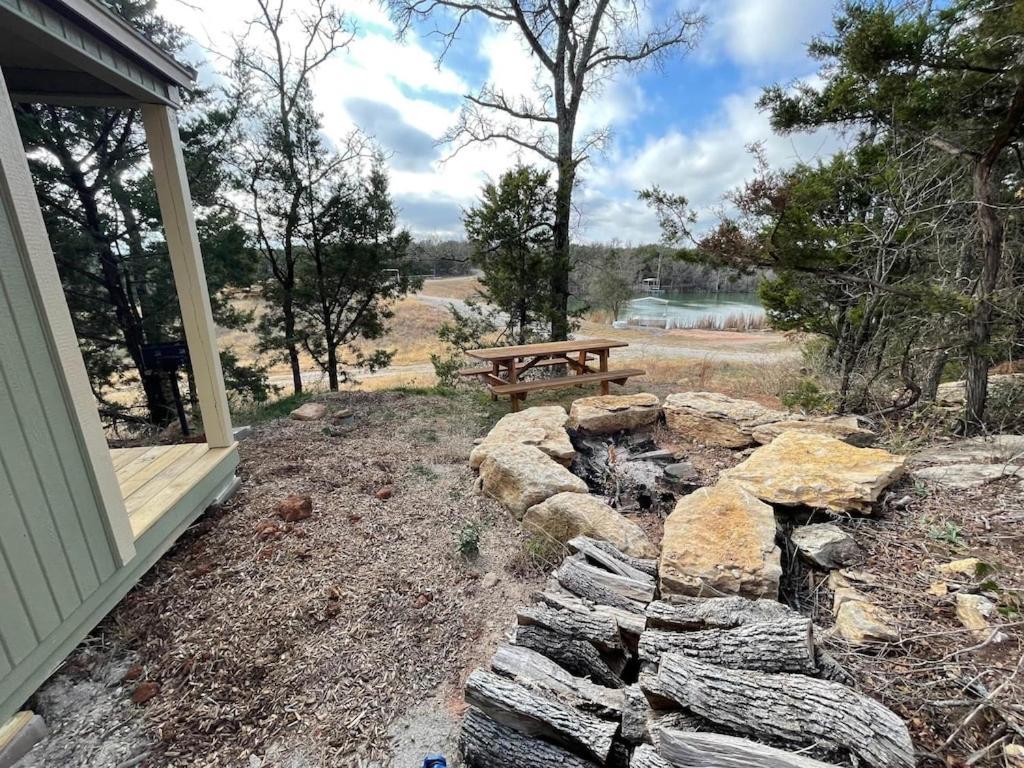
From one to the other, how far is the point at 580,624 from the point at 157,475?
2.52 metres

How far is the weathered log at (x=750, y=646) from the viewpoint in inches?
54.5

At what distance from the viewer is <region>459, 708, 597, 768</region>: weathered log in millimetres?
1327

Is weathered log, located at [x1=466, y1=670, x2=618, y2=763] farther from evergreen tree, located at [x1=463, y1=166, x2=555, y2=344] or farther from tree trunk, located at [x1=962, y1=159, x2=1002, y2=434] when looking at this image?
evergreen tree, located at [x1=463, y1=166, x2=555, y2=344]

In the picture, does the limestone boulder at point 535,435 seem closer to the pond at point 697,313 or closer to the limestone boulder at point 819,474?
the limestone boulder at point 819,474

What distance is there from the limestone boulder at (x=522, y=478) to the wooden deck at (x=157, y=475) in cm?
177

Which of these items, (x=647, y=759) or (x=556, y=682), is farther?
(x=556, y=682)

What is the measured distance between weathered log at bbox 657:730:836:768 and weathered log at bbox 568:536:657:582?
2.74ft

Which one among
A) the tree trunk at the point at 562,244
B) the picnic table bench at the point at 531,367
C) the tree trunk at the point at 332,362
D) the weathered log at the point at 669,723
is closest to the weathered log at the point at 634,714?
the weathered log at the point at 669,723

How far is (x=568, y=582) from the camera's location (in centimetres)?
198

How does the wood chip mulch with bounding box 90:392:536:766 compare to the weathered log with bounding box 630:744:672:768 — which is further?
the wood chip mulch with bounding box 90:392:536:766

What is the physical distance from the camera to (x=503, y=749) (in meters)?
1.38

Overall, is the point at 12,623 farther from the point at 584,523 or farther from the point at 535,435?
the point at 535,435

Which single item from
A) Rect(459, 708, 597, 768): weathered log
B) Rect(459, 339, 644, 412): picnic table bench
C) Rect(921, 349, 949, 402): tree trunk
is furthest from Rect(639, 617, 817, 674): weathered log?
Rect(921, 349, 949, 402): tree trunk

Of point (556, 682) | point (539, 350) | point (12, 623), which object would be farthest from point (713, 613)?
point (539, 350)
